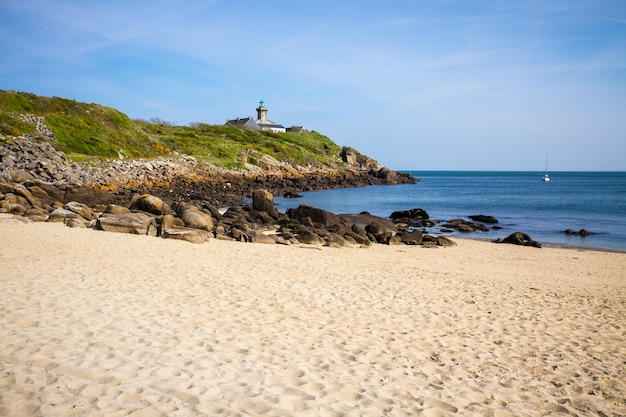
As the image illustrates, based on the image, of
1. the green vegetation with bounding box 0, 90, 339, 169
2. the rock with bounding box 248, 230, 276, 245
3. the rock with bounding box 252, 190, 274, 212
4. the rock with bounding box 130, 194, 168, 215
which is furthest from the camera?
the green vegetation with bounding box 0, 90, 339, 169

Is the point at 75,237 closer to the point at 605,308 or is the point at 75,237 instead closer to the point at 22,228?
the point at 22,228

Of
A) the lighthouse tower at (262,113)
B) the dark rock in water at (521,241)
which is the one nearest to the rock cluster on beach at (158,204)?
the dark rock in water at (521,241)

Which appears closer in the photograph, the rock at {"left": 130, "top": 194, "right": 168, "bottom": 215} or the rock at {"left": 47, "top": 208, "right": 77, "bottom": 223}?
the rock at {"left": 47, "top": 208, "right": 77, "bottom": 223}

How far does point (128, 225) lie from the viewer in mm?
19531

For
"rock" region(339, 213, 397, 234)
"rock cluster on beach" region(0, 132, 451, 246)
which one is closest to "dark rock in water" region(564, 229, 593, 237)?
"rock cluster on beach" region(0, 132, 451, 246)

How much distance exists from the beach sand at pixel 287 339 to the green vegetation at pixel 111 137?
32.9 m

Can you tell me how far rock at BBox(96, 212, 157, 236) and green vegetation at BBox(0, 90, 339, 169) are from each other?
26001 millimetres

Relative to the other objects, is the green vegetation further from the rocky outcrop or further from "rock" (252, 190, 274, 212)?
"rock" (252, 190, 274, 212)

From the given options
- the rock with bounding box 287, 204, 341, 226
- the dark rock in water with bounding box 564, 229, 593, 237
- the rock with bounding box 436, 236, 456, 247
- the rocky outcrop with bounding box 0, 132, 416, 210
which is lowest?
the rock with bounding box 436, 236, 456, 247

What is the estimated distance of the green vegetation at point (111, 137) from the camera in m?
44.5

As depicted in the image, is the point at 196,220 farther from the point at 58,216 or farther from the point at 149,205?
the point at 58,216

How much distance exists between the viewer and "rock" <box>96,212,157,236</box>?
1933 centimetres

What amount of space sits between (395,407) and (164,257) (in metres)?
11.1

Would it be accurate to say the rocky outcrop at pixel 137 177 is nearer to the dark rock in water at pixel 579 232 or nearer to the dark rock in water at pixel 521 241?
the dark rock in water at pixel 521 241
